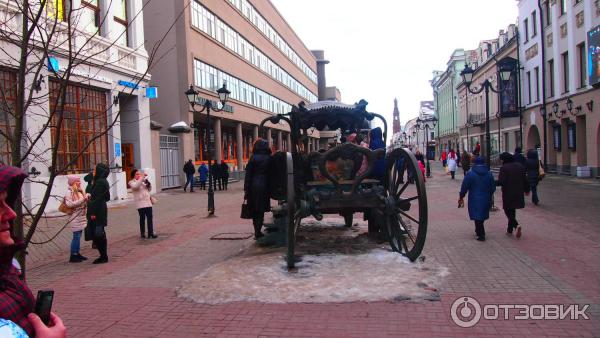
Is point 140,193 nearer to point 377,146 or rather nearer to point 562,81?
point 377,146

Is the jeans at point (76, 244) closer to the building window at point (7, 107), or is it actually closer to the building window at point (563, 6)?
the building window at point (7, 107)

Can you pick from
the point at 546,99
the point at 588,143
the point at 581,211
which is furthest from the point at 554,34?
the point at 581,211

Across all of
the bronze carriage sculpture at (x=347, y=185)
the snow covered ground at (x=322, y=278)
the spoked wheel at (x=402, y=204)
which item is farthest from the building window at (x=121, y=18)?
the spoked wheel at (x=402, y=204)

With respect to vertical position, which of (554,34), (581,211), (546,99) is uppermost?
(554,34)

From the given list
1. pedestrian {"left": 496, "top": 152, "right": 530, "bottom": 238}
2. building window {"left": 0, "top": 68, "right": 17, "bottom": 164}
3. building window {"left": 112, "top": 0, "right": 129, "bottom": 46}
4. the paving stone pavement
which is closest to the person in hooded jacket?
the paving stone pavement

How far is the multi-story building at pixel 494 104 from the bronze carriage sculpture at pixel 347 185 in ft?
71.9

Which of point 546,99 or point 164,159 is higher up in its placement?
point 546,99

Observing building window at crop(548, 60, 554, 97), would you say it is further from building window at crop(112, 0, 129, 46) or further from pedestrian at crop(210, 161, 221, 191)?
building window at crop(112, 0, 129, 46)

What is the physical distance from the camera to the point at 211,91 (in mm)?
29453

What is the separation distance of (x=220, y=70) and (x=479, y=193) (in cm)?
2472

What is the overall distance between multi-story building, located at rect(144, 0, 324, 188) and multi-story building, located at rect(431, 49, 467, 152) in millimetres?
25949

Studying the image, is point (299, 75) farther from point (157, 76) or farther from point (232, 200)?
point (232, 200)

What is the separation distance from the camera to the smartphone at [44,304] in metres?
1.83

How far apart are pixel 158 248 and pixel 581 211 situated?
10.4 meters
